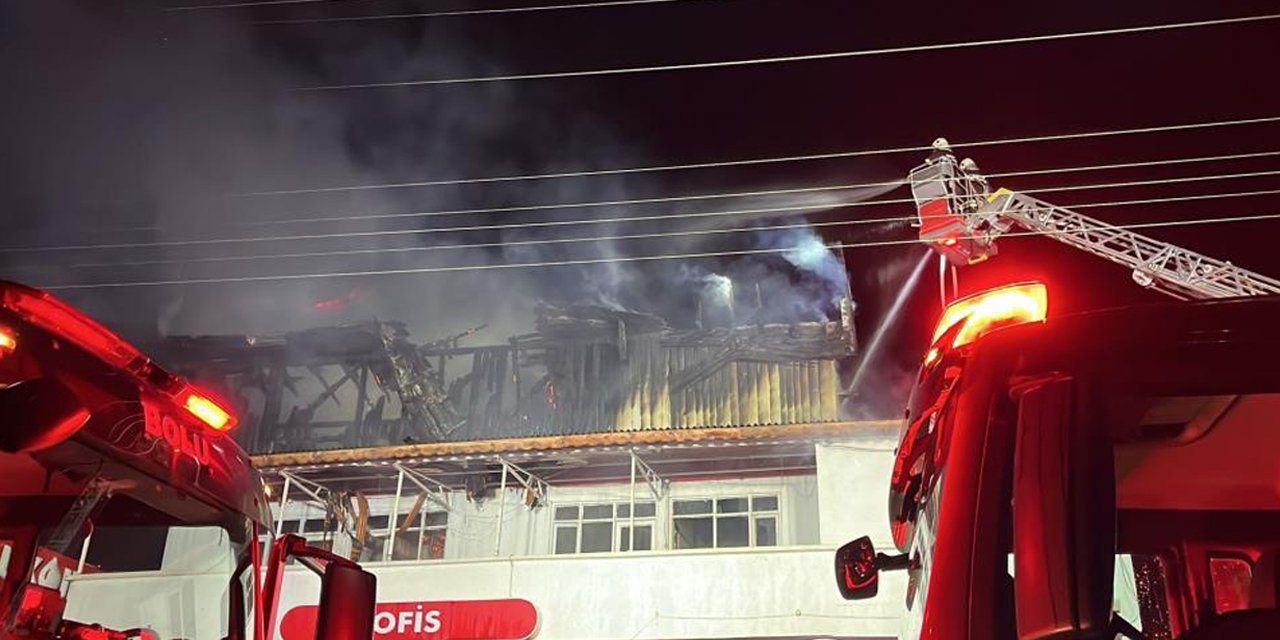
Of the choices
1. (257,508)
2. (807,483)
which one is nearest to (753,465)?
(807,483)

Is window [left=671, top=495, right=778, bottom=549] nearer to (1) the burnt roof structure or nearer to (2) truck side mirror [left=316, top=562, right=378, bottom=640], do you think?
(1) the burnt roof structure

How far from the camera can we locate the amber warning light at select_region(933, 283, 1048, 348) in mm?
2020

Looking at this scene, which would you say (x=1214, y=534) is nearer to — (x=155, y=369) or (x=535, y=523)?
(x=155, y=369)

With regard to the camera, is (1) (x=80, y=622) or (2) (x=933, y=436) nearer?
(2) (x=933, y=436)

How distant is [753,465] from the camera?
577 inches

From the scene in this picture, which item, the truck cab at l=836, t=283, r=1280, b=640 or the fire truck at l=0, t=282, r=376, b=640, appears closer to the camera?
the truck cab at l=836, t=283, r=1280, b=640

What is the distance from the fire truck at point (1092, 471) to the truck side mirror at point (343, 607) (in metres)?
1.77

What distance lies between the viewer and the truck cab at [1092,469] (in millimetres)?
1460

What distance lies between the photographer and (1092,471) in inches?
59.1

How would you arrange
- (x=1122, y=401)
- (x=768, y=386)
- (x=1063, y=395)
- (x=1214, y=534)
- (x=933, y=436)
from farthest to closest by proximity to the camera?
(x=768, y=386), (x=1214, y=534), (x=933, y=436), (x=1122, y=401), (x=1063, y=395)

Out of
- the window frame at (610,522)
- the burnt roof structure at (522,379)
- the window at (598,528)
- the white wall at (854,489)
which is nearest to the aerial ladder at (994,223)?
the white wall at (854,489)

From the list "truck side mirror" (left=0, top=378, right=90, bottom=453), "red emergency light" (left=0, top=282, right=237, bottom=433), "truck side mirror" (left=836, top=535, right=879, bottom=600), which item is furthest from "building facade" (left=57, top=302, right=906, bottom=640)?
"truck side mirror" (left=0, top=378, right=90, bottom=453)

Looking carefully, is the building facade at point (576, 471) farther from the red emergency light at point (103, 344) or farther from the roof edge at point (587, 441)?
the red emergency light at point (103, 344)

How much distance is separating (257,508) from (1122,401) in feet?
10.2
